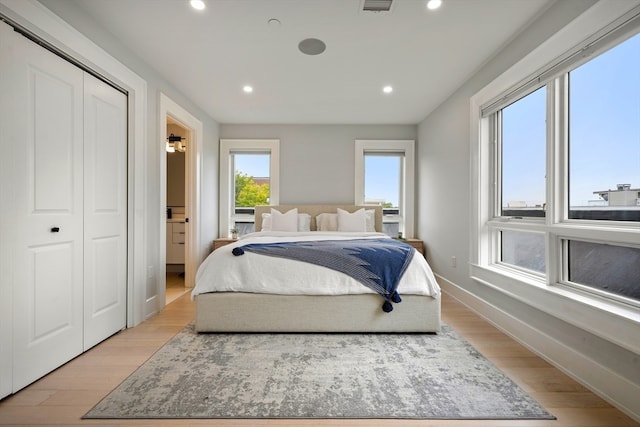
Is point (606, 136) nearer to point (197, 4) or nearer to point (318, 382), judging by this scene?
point (318, 382)

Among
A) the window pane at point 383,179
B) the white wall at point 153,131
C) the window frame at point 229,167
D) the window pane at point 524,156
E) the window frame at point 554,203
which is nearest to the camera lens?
the window frame at point 554,203

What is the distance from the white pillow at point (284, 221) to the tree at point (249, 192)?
68 centimetres

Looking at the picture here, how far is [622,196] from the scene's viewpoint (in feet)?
5.38

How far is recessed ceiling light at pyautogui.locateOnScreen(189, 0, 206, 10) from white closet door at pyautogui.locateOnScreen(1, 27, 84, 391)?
0.93 metres

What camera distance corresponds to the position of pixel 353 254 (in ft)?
8.03

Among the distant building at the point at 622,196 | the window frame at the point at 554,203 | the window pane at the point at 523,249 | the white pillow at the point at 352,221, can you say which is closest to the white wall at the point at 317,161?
the white pillow at the point at 352,221

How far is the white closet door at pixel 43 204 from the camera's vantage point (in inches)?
63.1

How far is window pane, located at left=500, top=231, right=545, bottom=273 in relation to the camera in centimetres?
225

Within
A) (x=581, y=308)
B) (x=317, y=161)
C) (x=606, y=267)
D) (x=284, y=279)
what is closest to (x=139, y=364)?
(x=284, y=279)

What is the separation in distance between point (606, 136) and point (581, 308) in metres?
1.04

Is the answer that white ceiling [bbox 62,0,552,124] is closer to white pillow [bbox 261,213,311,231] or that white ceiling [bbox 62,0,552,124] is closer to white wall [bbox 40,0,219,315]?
white wall [bbox 40,0,219,315]

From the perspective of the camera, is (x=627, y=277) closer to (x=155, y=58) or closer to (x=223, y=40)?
(x=223, y=40)

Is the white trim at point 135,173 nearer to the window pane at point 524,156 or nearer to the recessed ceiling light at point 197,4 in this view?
the recessed ceiling light at point 197,4

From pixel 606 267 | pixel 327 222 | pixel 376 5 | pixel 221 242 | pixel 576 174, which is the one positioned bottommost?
pixel 221 242
